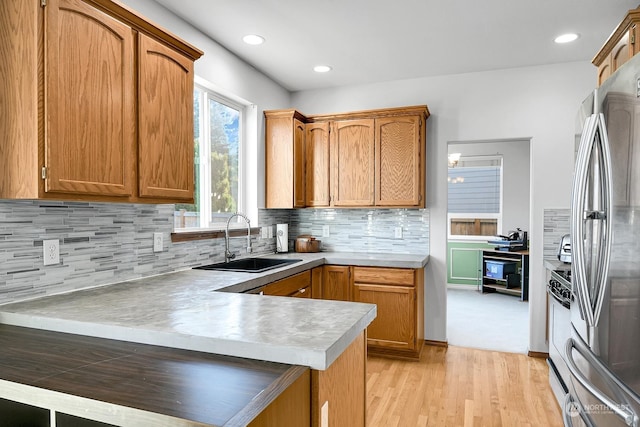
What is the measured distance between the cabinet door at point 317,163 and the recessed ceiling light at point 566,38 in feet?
6.78

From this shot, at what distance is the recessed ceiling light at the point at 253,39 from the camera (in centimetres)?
303

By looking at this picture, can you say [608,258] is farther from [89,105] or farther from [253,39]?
[253,39]

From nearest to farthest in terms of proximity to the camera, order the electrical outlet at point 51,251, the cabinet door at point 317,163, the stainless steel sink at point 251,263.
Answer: the electrical outlet at point 51,251 < the stainless steel sink at point 251,263 < the cabinet door at point 317,163

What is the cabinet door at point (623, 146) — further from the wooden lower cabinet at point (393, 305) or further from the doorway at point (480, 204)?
the doorway at point (480, 204)

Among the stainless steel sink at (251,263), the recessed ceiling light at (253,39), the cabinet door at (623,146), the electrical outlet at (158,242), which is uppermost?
the recessed ceiling light at (253,39)

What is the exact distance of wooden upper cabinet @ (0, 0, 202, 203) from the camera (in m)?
1.51

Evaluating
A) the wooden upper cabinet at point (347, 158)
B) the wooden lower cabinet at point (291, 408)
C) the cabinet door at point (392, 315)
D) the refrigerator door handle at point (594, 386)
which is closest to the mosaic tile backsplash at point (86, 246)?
the wooden upper cabinet at point (347, 158)

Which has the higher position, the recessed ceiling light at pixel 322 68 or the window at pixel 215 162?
the recessed ceiling light at pixel 322 68

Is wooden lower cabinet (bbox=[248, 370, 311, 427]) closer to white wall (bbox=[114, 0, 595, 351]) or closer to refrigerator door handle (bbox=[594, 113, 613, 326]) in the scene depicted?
refrigerator door handle (bbox=[594, 113, 613, 326])

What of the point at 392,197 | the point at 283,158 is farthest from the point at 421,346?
the point at 283,158

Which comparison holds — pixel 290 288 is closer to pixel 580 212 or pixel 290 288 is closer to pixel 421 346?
pixel 421 346

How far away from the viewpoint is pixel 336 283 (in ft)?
12.0

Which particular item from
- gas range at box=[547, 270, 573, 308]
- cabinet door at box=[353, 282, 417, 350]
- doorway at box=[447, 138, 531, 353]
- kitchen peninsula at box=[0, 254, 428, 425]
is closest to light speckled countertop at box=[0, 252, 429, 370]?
kitchen peninsula at box=[0, 254, 428, 425]

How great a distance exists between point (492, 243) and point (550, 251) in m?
2.53
